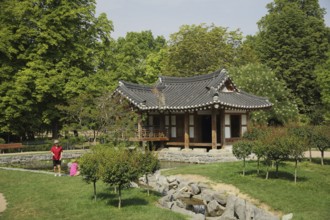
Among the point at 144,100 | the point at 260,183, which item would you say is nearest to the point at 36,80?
the point at 144,100

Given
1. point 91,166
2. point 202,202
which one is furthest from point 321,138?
point 91,166

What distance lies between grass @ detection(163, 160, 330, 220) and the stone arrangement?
0.91m

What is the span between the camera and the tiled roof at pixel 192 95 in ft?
82.7

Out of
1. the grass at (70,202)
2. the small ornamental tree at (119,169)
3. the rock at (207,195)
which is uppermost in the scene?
the small ornamental tree at (119,169)

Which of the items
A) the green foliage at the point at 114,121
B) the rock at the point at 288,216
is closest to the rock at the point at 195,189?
the rock at the point at 288,216

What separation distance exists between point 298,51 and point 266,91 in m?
10.5

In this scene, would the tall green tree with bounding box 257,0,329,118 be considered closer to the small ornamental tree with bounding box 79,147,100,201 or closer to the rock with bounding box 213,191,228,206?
the rock with bounding box 213,191,228,206

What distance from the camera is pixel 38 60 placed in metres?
29.6

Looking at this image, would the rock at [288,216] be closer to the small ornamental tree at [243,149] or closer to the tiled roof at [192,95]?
the small ornamental tree at [243,149]

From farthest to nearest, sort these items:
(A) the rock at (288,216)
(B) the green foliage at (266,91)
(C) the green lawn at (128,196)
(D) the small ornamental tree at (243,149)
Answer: (B) the green foliage at (266,91), (D) the small ornamental tree at (243,149), (A) the rock at (288,216), (C) the green lawn at (128,196)

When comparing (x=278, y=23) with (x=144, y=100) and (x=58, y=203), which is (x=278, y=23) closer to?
(x=144, y=100)

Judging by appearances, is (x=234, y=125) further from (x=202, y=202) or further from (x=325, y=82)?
(x=202, y=202)

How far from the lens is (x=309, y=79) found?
129ft

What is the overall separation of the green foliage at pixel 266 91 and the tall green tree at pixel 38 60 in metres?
15.2
